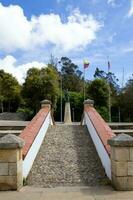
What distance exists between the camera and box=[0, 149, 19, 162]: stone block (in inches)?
320

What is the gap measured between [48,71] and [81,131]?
1359 inches

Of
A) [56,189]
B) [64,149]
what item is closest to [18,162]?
[56,189]

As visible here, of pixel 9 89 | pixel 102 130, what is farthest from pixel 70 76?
pixel 102 130

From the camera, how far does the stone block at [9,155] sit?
26.6 ft

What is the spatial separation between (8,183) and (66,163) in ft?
8.83

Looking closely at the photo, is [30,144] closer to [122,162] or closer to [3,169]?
[3,169]

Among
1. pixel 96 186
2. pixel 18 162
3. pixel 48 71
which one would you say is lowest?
pixel 96 186

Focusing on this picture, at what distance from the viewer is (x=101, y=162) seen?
10.5 metres

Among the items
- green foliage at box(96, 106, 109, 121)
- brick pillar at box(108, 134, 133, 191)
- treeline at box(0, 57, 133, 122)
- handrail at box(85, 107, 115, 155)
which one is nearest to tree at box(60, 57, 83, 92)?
treeline at box(0, 57, 133, 122)

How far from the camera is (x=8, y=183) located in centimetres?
809

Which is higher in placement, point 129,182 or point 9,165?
point 9,165

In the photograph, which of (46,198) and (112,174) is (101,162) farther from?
(46,198)

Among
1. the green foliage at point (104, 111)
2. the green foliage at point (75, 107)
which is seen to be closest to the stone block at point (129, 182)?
the green foliage at point (104, 111)

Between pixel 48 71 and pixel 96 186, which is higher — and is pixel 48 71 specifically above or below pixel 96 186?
above
